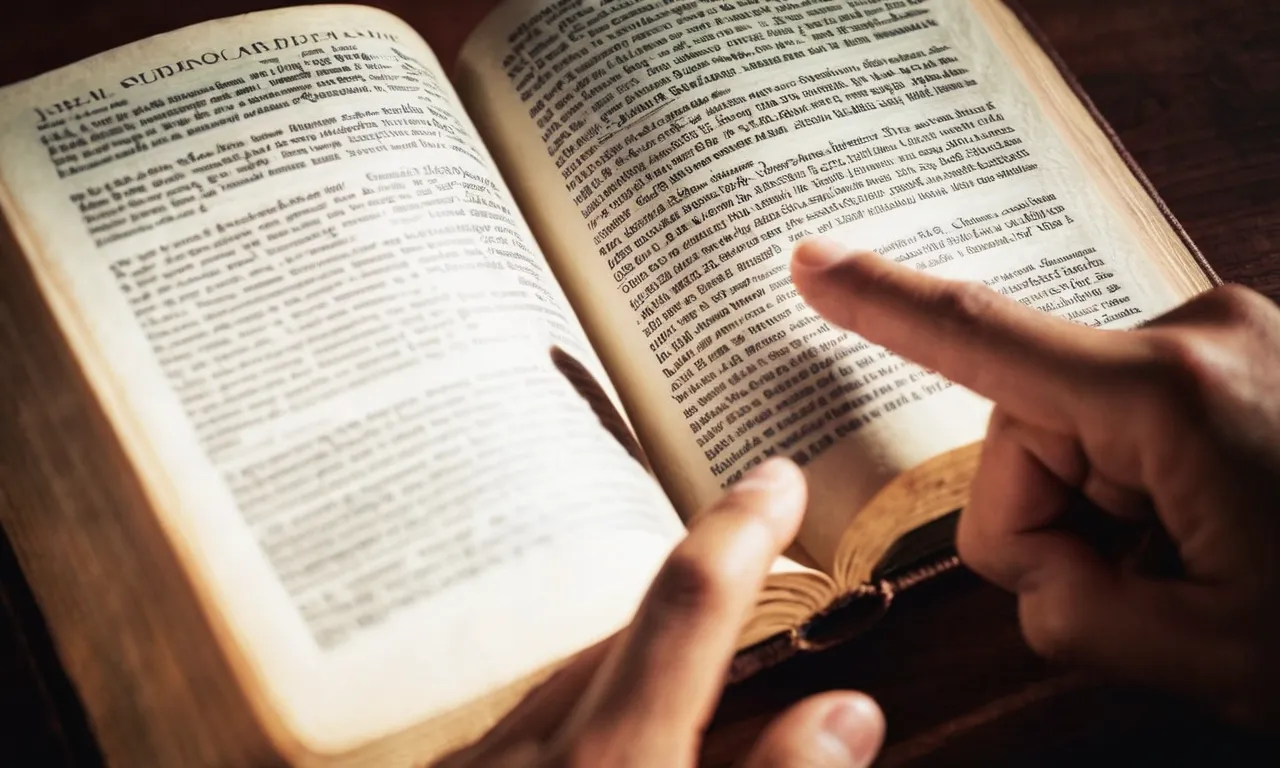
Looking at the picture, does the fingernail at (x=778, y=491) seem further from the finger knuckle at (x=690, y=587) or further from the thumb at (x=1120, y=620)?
the thumb at (x=1120, y=620)

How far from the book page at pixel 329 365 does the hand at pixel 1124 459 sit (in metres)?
0.19

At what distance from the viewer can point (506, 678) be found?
490 mm

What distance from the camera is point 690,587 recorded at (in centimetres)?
41

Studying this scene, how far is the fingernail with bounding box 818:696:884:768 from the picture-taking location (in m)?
0.45

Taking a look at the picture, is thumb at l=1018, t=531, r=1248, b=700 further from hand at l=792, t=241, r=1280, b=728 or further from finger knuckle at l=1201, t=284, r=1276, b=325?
finger knuckle at l=1201, t=284, r=1276, b=325

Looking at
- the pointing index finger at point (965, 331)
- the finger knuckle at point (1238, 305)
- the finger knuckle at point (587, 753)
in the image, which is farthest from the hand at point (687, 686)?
the finger knuckle at point (1238, 305)

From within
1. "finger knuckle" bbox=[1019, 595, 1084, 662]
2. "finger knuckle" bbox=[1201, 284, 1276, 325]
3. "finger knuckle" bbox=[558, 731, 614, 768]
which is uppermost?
"finger knuckle" bbox=[1201, 284, 1276, 325]

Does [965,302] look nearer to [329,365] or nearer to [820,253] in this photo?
[820,253]

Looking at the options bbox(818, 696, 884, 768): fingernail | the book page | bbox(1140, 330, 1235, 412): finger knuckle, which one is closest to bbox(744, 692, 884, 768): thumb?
bbox(818, 696, 884, 768): fingernail

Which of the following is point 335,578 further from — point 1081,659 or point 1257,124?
point 1257,124

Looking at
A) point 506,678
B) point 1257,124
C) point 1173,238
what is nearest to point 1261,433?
point 1173,238

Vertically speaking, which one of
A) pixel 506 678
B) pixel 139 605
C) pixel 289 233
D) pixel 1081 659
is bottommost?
pixel 1081 659

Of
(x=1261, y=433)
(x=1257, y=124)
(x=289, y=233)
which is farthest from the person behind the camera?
(x=1257, y=124)

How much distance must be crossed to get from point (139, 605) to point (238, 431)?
104mm
